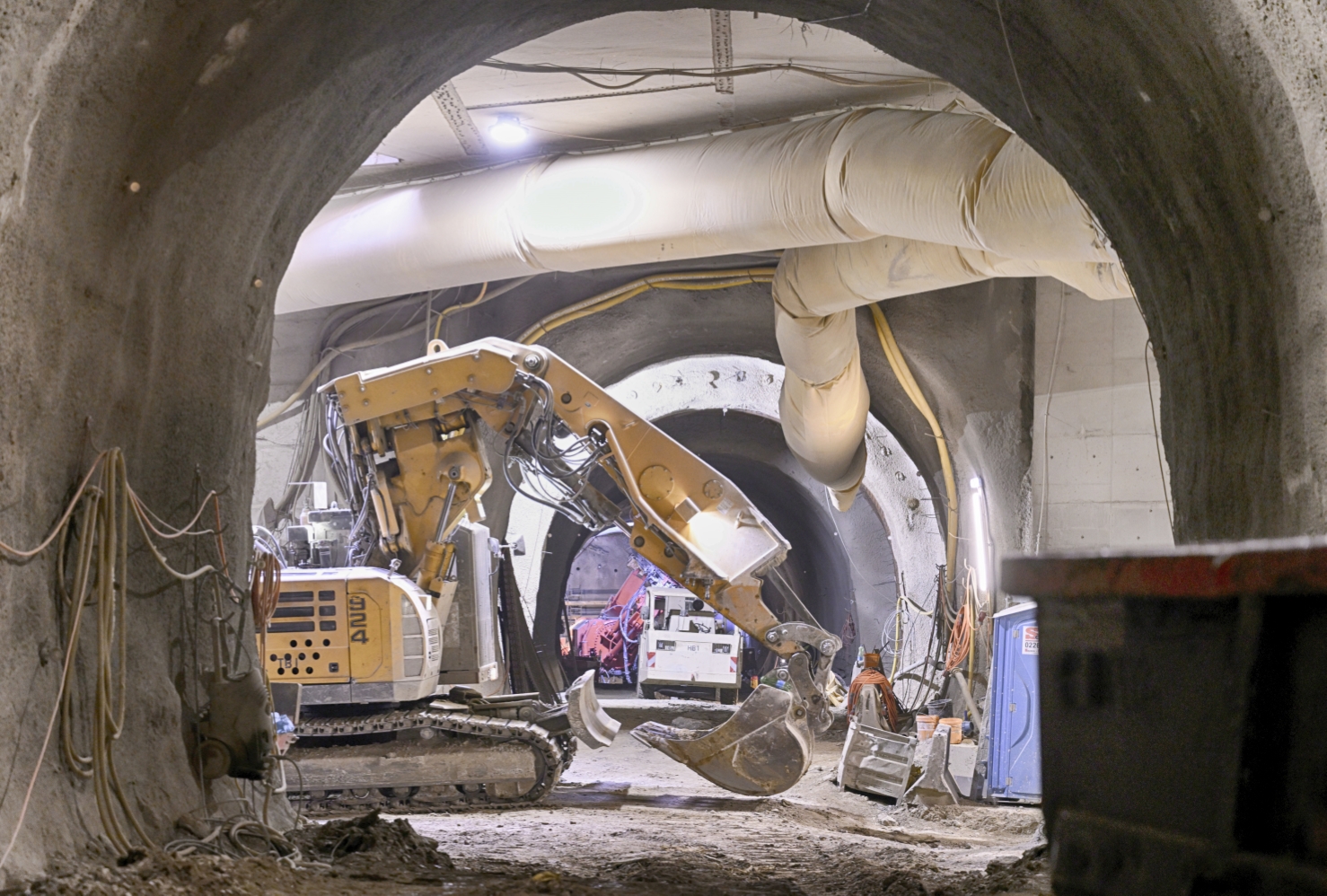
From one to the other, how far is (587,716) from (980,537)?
12.4 feet

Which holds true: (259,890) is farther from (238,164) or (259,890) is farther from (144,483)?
(238,164)

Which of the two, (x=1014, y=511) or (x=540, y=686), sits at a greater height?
(x=1014, y=511)

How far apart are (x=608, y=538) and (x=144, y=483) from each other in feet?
81.1

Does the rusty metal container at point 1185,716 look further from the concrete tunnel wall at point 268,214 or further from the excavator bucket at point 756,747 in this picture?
the excavator bucket at point 756,747

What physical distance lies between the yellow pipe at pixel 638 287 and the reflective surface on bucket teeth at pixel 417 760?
472cm

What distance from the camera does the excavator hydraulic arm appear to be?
8281 mm

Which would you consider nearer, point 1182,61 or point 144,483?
point 1182,61

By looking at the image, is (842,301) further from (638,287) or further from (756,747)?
(756,747)

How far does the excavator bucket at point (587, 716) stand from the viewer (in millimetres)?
8898

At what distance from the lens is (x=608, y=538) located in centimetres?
2908

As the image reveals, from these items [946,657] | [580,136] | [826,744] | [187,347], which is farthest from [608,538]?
[187,347]

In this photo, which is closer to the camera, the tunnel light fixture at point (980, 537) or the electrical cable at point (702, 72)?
the electrical cable at point (702, 72)

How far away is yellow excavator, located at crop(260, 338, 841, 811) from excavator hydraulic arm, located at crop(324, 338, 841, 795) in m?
0.01

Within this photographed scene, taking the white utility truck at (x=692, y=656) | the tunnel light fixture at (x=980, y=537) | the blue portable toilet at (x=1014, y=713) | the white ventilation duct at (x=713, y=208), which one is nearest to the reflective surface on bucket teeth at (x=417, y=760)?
the blue portable toilet at (x=1014, y=713)
